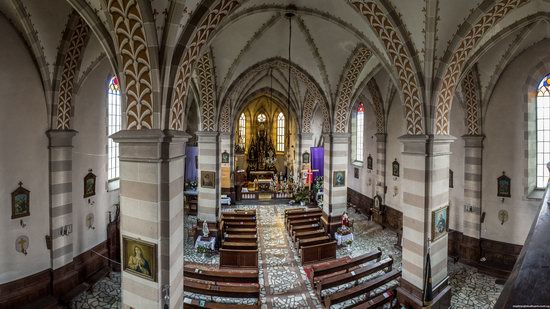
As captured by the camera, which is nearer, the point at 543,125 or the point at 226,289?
the point at 226,289

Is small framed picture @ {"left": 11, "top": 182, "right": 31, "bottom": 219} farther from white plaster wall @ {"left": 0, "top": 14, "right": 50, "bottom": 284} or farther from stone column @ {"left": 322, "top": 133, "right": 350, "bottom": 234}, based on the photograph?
stone column @ {"left": 322, "top": 133, "right": 350, "bottom": 234}

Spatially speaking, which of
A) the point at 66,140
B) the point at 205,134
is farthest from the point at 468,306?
the point at 66,140

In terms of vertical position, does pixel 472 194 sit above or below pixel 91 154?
below

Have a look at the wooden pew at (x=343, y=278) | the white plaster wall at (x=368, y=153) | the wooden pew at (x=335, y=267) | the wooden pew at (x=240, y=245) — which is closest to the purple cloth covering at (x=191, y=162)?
the white plaster wall at (x=368, y=153)

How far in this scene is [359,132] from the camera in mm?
19766

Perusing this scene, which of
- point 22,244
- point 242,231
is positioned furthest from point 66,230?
point 242,231

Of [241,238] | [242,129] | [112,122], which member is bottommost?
[241,238]

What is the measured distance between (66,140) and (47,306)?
4371 millimetres

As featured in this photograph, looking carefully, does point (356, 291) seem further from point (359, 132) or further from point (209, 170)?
point (359, 132)

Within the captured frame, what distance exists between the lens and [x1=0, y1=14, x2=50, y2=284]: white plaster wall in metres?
7.48

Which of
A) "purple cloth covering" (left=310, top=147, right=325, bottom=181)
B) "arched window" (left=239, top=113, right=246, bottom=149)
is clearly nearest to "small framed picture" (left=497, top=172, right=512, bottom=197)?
"purple cloth covering" (left=310, top=147, right=325, bottom=181)

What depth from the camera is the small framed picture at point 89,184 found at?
980 centimetres

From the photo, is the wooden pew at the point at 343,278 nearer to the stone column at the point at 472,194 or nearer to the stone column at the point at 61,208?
the stone column at the point at 472,194

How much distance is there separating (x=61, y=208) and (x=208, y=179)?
5.38m
